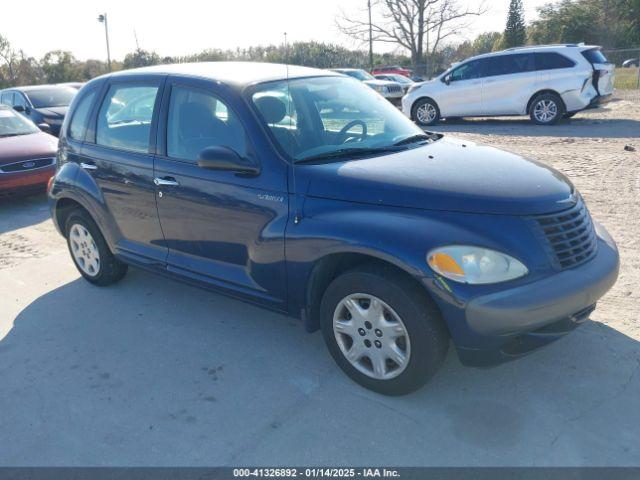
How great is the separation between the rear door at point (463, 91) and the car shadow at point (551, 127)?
0.41 meters

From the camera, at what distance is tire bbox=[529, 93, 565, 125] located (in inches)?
518

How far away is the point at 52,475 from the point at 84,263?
2.68 meters

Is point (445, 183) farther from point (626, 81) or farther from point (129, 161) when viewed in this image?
point (626, 81)

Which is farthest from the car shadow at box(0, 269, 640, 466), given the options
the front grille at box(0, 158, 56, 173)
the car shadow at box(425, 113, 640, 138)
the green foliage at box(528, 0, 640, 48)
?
the green foliage at box(528, 0, 640, 48)

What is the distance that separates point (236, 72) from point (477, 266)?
226 cm

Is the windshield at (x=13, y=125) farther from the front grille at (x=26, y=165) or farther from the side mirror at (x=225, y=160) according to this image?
the side mirror at (x=225, y=160)

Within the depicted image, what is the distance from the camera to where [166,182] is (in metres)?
4.04

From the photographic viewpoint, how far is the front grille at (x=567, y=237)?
2979mm

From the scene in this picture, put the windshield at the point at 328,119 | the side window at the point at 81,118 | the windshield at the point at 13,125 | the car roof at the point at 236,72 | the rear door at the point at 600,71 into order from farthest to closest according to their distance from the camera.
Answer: the rear door at the point at 600,71
the windshield at the point at 13,125
the side window at the point at 81,118
the car roof at the point at 236,72
the windshield at the point at 328,119

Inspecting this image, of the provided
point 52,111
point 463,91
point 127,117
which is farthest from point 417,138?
point 52,111

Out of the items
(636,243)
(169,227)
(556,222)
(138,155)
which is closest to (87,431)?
(169,227)

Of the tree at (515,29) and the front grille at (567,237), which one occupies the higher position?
the tree at (515,29)

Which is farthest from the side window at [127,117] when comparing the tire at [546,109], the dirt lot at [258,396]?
the tire at [546,109]

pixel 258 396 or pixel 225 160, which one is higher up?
pixel 225 160
